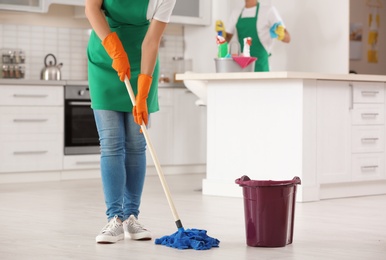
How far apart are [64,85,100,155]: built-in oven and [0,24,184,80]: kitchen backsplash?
55cm

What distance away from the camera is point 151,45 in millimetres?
3301

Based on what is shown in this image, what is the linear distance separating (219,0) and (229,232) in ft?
14.2

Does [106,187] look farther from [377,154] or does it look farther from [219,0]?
[219,0]

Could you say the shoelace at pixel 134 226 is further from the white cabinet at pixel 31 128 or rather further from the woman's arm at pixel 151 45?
the white cabinet at pixel 31 128

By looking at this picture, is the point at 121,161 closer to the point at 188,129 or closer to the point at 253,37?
the point at 253,37

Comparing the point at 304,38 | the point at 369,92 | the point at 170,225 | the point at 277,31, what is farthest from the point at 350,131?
the point at 304,38

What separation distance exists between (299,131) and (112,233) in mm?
1989

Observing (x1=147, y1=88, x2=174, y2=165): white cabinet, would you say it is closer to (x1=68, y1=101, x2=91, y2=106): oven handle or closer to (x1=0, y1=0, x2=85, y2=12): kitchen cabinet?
(x1=68, y1=101, x2=91, y2=106): oven handle

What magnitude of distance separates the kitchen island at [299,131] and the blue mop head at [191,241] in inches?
75.2

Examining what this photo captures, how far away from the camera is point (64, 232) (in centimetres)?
367

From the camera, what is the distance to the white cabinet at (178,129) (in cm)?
719

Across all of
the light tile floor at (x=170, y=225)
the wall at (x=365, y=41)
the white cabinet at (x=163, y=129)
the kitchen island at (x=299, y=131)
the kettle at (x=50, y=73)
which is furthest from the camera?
the wall at (x=365, y=41)

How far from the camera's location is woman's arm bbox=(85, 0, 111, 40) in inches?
128

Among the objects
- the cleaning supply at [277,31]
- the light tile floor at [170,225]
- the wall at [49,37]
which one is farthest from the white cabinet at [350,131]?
the wall at [49,37]
